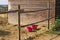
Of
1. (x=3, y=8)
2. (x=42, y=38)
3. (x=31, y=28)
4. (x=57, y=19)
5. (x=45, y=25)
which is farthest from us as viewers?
(x=3, y=8)

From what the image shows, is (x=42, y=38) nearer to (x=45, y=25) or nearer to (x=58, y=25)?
(x=58, y=25)

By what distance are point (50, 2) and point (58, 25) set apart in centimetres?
134

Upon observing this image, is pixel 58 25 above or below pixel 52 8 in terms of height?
below

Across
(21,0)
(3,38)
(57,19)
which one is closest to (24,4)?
(21,0)

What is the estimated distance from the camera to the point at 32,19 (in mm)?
9891

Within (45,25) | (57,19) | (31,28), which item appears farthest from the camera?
(45,25)

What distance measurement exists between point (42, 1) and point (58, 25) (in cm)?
160

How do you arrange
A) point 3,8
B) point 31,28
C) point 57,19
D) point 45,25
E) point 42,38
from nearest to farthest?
point 42,38 < point 31,28 < point 57,19 < point 45,25 < point 3,8

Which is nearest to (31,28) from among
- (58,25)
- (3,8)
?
(58,25)

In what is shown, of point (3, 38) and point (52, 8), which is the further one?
point (52, 8)

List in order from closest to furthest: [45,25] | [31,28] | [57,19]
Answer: [31,28] < [57,19] < [45,25]

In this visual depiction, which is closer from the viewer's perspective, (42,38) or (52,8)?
(42,38)

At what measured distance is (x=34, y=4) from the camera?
32.2 feet

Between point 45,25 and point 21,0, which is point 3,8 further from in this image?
point 45,25
